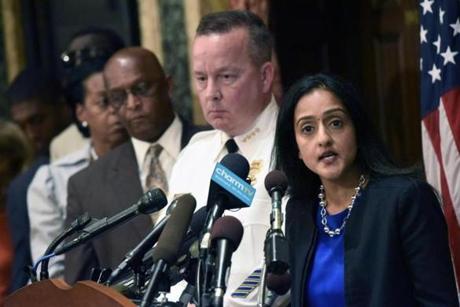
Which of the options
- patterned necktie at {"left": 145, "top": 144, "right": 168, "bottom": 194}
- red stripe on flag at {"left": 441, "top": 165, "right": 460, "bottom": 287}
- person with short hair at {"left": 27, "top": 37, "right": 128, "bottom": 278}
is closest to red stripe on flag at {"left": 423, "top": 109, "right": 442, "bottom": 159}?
red stripe on flag at {"left": 441, "top": 165, "right": 460, "bottom": 287}

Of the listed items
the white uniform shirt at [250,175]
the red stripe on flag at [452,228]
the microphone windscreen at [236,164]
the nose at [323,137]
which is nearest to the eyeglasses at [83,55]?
the white uniform shirt at [250,175]

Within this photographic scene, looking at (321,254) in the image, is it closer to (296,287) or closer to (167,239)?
(296,287)

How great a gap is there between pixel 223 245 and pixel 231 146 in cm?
166

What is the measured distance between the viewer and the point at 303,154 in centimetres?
489

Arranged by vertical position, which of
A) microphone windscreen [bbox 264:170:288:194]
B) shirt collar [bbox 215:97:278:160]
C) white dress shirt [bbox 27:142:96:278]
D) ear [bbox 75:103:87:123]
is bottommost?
white dress shirt [bbox 27:142:96:278]

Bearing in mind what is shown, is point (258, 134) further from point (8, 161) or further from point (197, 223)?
point (8, 161)

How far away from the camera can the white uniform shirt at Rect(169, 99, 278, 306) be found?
16.8 ft

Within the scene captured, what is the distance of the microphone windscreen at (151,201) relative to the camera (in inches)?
162

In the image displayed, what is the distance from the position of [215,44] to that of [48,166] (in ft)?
7.41

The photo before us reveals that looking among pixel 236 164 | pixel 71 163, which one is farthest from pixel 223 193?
pixel 71 163

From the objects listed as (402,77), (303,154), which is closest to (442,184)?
(303,154)

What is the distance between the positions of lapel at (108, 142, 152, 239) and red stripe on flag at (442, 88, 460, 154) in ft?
4.56

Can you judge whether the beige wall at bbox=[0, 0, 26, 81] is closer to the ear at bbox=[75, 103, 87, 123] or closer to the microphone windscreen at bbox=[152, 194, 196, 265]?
the ear at bbox=[75, 103, 87, 123]

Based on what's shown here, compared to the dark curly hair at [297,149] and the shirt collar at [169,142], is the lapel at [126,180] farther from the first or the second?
the dark curly hair at [297,149]
